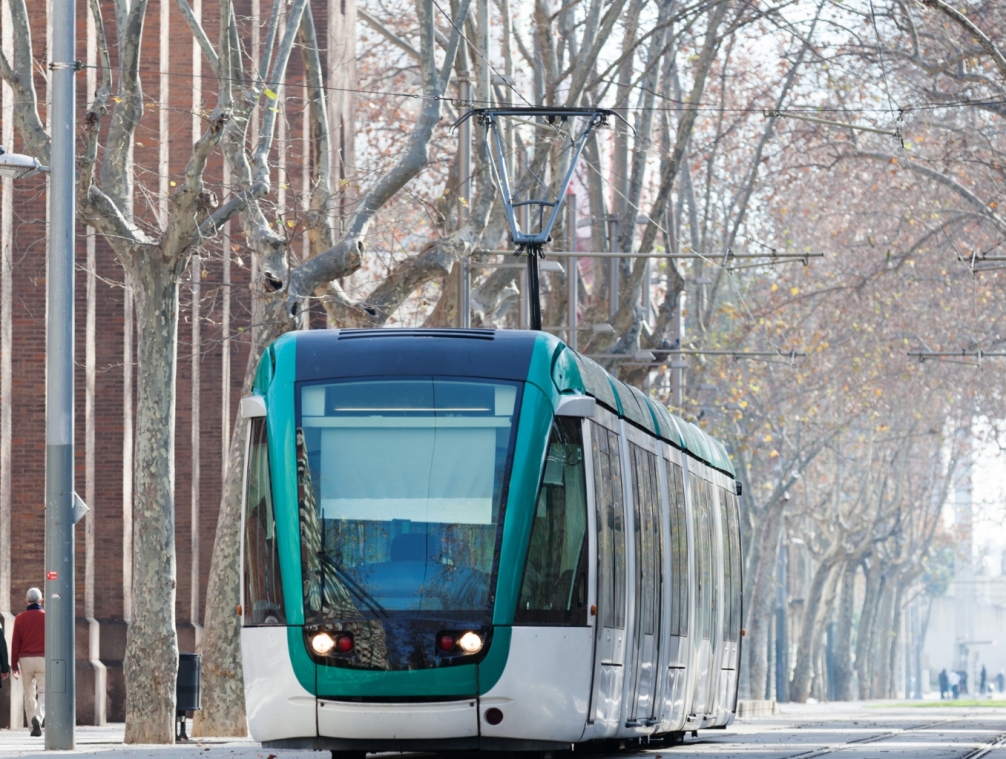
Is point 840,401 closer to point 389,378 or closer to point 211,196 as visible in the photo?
point 211,196

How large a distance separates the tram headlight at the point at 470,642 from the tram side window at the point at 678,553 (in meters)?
4.30

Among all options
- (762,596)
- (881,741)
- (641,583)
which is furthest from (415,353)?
(762,596)

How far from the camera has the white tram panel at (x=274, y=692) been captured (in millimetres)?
11844

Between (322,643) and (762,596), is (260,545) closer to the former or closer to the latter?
(322,643)

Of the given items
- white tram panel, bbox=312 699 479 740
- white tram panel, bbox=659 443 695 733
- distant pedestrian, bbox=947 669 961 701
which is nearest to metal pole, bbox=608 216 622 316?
white tram panel, bbox=659 443 695 733

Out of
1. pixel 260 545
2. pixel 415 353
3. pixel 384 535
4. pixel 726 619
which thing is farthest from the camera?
pixel 726 619

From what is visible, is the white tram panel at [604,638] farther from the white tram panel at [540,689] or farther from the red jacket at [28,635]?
the red jacket at [28,635]

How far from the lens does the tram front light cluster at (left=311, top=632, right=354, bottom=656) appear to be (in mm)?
11820

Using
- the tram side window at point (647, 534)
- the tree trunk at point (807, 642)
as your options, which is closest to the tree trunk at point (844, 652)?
A: the tree trunk at point (807, 642)

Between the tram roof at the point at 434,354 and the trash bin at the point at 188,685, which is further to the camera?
the trash bin at the point at 188,685

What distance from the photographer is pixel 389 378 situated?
40.6ft

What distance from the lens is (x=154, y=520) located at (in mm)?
17844

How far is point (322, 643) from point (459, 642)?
2.68ft

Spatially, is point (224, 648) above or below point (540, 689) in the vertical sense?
below
